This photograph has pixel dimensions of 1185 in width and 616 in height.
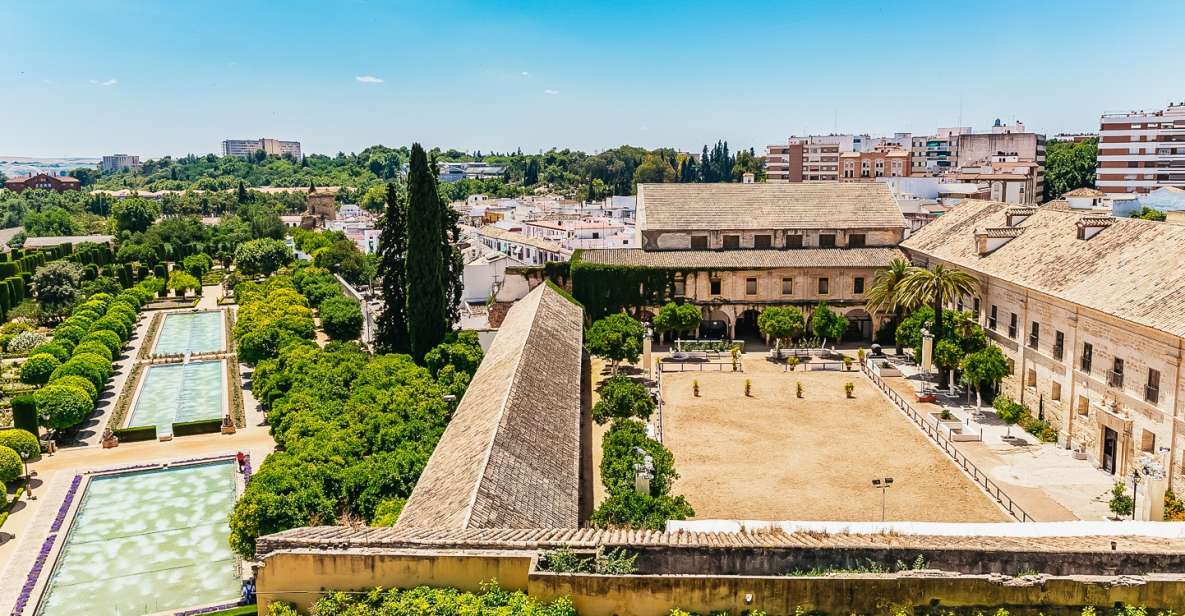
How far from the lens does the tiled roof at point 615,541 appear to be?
14.3 metres

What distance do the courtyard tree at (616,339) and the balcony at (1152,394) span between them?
21.2 m

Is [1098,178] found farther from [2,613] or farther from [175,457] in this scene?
[2,613]

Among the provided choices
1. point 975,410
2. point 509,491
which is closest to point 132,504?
point 509,491

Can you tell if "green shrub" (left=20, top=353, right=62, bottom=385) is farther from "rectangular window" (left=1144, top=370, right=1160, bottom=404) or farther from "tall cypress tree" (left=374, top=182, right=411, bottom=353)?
"rectangular window" (left=1144, top=370, right=1160, bottom=404)

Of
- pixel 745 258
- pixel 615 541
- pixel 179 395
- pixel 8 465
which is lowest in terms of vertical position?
pixel 179 395

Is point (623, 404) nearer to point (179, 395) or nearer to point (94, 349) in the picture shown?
point (179, 395)

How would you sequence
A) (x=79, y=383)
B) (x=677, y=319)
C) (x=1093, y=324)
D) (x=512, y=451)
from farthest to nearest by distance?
1. (x=677, y=319)
2. (x=79, y=383)
3. (x=1093, y=324)
4. (x=512, y=451)

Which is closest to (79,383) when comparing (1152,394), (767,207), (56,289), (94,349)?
(94,349)

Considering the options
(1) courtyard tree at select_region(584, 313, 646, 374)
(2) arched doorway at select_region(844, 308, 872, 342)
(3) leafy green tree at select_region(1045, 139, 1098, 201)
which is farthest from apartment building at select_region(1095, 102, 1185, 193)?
(1) courtyard tree at select_region(584, 313, 646, 374)

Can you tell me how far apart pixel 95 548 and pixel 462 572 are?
61.0 feet

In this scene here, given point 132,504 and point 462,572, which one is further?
point 132,504

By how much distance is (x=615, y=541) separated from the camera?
1446 cm

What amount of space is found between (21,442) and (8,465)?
2537 millimetres

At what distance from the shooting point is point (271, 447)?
117 feet
